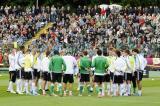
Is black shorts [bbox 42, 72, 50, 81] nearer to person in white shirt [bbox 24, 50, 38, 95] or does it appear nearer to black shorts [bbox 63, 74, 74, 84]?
person in white shirt [bbox 24, 50, 38, 95]

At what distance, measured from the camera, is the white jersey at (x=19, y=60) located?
38031 mm

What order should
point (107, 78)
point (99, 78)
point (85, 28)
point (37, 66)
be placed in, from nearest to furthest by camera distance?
point (99, 78)
point (107, 78)
point (37, 66)
point (85, 28)

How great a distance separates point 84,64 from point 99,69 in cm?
170

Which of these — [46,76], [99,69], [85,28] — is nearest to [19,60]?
[46,76]

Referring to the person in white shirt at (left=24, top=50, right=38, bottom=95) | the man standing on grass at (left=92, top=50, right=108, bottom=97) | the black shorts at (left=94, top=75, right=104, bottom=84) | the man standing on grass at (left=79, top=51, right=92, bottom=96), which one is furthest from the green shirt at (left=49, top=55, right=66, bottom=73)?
the person in white shirt at (left=24, top=50, right=38, bottom=95)

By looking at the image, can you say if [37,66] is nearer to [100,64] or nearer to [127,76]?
[100,64]

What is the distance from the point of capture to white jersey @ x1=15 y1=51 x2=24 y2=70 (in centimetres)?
3803

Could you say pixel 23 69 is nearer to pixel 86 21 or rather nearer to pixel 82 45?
pixel 82 45

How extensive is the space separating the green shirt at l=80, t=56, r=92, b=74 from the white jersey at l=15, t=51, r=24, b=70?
3.20m

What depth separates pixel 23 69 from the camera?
38.0m

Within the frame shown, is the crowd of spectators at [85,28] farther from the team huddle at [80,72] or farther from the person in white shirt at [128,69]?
the person in white shirt at [128,69]

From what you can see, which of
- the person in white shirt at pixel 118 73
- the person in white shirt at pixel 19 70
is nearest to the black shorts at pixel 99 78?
the person in white shirt at pixel 118 73

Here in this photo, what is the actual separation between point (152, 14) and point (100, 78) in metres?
36.1

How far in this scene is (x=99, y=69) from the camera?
1420 inches
